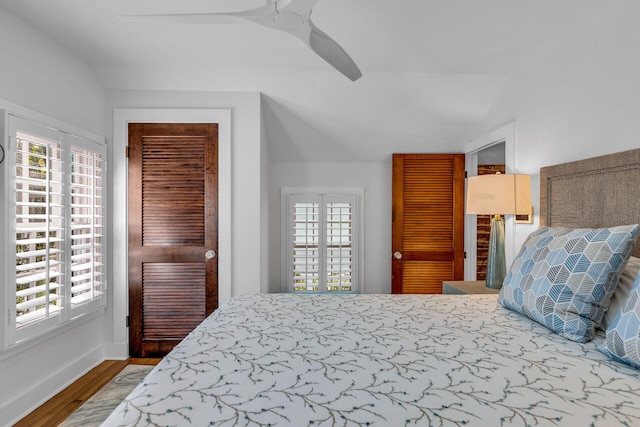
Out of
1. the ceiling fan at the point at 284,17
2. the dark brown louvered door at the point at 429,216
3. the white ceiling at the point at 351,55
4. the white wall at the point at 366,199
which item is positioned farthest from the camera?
the white wall at the point at 366,199

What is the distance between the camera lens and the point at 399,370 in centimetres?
105

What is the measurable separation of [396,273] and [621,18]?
2605mm

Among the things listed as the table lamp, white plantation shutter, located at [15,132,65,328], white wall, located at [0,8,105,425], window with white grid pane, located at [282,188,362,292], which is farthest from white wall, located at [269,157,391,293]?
white plantation shutter, located at [15,132,65,328]

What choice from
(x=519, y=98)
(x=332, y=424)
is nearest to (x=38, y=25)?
(x=332, y=424)

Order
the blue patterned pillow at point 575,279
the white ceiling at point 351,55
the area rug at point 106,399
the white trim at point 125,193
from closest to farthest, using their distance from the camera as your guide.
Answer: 1. the blue patterned pillow at point 575,279
2. the white ceiling at point 351,55
3. the area rug at point 106,399
4. the white trim at point 125,193

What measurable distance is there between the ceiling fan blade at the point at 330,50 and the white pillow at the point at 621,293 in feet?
4.98

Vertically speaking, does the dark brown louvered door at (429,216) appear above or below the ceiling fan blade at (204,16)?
below

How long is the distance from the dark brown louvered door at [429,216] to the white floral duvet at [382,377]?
2.08m

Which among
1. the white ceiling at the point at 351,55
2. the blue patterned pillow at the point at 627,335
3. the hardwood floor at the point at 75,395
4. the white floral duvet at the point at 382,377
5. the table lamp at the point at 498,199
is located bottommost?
the hardwood floor at the point at 75,395

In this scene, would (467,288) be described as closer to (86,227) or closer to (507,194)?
(507,194)

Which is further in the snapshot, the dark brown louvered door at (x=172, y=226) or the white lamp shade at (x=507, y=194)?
the dark brown louvered door at (x=172, y=226)

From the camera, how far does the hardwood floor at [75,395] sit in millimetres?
2129

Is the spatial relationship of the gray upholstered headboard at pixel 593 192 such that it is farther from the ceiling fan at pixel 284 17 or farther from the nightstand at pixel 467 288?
the ceiling fan at pixel 284 17

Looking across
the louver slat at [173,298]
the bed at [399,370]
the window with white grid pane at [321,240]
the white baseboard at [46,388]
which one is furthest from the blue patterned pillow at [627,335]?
the white baseboard at [46,388]
